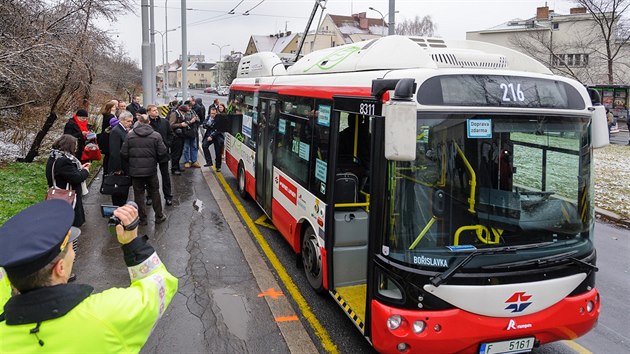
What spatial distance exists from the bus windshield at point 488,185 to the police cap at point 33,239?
2.33 m

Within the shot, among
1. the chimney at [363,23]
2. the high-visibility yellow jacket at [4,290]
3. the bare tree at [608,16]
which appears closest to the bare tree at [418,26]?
the chimney at [363,23]

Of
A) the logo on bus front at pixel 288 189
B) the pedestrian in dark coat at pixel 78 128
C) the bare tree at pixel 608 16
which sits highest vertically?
the bare tree at pixel 608 16

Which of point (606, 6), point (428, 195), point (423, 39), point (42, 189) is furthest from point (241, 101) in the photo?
point (606, 6)

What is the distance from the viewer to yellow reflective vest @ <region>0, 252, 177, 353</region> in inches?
72.2

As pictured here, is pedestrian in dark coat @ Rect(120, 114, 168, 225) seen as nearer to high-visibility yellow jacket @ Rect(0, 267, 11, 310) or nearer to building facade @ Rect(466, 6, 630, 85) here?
high-visibility yellow jacket @ Rect(0, 267, 11, 310)

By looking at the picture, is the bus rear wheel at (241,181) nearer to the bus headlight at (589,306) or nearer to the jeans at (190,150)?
the jeans at (190,150)

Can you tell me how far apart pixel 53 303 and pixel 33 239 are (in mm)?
255

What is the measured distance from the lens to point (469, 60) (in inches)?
188

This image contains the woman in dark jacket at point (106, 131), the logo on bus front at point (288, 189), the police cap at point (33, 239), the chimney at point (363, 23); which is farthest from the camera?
the chimney at point (363, 23)

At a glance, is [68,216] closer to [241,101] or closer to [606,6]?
[241,101]

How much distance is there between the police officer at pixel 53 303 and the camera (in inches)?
72.0

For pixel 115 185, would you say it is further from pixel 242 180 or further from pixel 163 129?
pixel 163 129

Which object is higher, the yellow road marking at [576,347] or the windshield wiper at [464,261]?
the windshield wiper at [464,261]

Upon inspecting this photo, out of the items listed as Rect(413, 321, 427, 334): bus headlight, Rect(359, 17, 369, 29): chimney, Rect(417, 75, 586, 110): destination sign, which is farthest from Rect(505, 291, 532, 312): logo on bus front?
Rect(359, 17, 369, 29): chimney
